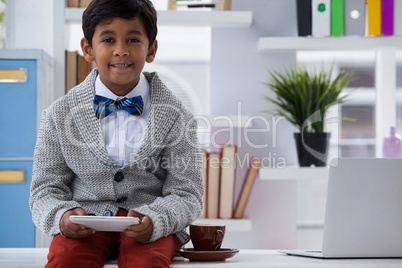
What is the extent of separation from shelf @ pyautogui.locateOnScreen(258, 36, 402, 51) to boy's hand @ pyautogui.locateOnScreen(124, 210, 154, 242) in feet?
4.91

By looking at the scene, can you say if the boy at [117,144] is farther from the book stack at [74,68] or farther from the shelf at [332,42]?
the shelf at [332,42]

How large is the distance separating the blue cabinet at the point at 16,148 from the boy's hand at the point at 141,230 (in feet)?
4.11

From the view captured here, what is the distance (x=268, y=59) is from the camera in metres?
2.69

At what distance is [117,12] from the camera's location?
136cm

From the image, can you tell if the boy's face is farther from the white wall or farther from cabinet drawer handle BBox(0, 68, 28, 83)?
the white wall

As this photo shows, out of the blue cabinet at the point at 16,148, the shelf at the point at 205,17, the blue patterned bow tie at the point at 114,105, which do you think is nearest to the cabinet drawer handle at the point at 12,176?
the blue cabinet at the point at 16,148

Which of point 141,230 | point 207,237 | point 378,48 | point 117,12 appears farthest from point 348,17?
point 141,230

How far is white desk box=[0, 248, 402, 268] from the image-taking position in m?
1.14

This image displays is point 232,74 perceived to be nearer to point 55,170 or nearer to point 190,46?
point 55,170

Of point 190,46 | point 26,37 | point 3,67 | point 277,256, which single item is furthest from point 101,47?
point 190,46

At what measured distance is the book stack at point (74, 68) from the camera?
244cm

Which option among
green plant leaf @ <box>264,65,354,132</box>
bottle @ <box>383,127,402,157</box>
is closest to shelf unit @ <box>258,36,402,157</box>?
green plant leaf @ <box>264,65,354,132</box>

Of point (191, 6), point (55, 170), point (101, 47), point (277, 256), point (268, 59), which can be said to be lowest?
point (277, 256)

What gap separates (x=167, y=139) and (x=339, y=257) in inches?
20.0
